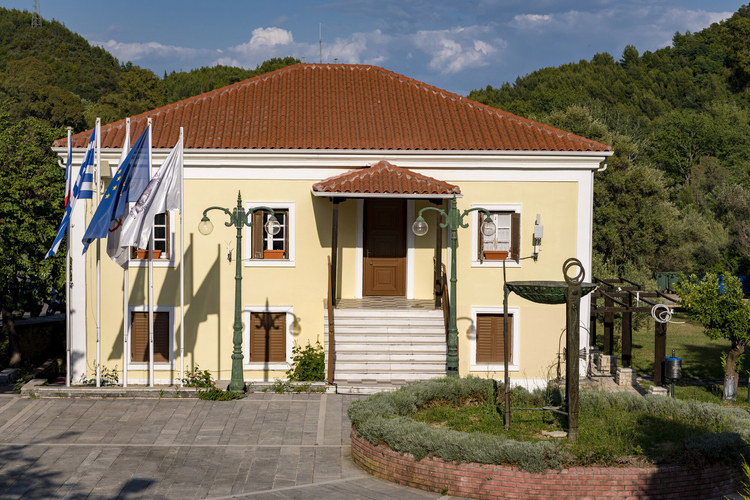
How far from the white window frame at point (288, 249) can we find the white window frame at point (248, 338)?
1.08 m

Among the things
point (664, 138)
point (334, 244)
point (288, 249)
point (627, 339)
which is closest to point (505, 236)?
point (334, 244)

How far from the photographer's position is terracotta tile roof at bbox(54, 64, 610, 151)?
17.8 m

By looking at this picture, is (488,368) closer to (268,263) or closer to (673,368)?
(673,368)

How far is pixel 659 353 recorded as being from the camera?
17031 mm

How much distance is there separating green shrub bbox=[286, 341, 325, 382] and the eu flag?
217 inches

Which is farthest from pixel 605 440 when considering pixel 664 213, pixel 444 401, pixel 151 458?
pixel 664 213

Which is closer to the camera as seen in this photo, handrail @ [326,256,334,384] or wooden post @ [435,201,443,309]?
handrail @ [326,256,334,384]

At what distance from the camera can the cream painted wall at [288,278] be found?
1770cm

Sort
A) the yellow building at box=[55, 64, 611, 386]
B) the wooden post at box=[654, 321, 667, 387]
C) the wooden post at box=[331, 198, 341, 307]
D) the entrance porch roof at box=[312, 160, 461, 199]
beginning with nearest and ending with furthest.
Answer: the entrance porch roof at box=[312, 160, 461, 199], the wooden post at box=[654, 321, 667, 387], the wooden post at box=[331, 198, 341, 307], the yellow building at box=[55, 64, 611, 386]

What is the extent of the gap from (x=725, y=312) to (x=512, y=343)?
16.2 ft

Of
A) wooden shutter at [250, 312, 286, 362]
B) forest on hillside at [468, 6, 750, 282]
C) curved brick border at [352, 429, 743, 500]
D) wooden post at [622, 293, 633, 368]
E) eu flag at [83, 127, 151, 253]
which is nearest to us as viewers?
curved brick border at [352, 429, 743, 500]

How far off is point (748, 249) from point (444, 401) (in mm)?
35304

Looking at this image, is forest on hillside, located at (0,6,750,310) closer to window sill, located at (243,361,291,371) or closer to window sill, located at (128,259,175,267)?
window sill, located at (128,259,175,267)

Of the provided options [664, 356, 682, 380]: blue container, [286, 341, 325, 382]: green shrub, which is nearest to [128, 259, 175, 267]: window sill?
[286, 341, 325, 382]: green shrub
